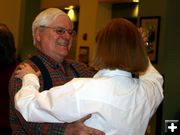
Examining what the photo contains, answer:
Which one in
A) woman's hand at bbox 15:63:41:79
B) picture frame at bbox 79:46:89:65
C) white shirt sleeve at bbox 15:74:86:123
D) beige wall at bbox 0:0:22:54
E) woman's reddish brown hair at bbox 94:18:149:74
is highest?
beige wall at bbox 0:0:22:54

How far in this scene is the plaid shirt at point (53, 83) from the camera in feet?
6.16

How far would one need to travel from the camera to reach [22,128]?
80.3 inches

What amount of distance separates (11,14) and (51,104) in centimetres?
651

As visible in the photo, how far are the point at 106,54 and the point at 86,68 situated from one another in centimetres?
71

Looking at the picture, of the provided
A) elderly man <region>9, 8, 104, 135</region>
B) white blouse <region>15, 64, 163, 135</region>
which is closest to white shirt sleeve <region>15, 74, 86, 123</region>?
white blouse <region>15, 64, 163, 135</region>

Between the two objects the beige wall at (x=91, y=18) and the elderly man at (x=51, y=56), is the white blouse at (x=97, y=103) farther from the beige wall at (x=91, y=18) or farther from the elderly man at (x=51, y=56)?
the beige wall at (x=91, y=18)

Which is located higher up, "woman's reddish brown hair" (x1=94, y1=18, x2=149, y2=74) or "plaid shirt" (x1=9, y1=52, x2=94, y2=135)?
"woman's reddish brown hair" (x1=94, y1=18, x2=149, y2=74)

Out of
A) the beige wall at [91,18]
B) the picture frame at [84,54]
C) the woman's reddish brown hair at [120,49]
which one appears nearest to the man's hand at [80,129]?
the woman's reddish brown hair at [120,49]

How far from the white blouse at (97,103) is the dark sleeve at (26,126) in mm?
105

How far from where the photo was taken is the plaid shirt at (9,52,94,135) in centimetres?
188

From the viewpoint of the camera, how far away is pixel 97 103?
5.50 ft

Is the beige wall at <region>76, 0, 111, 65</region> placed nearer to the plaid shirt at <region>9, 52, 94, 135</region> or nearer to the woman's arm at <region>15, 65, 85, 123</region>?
the plaid shirt at <region>9, 52, 94, 135</region>

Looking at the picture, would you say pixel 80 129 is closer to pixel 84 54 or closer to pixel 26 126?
pixel 26 126

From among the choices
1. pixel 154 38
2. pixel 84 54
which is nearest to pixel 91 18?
pixel 84 54
